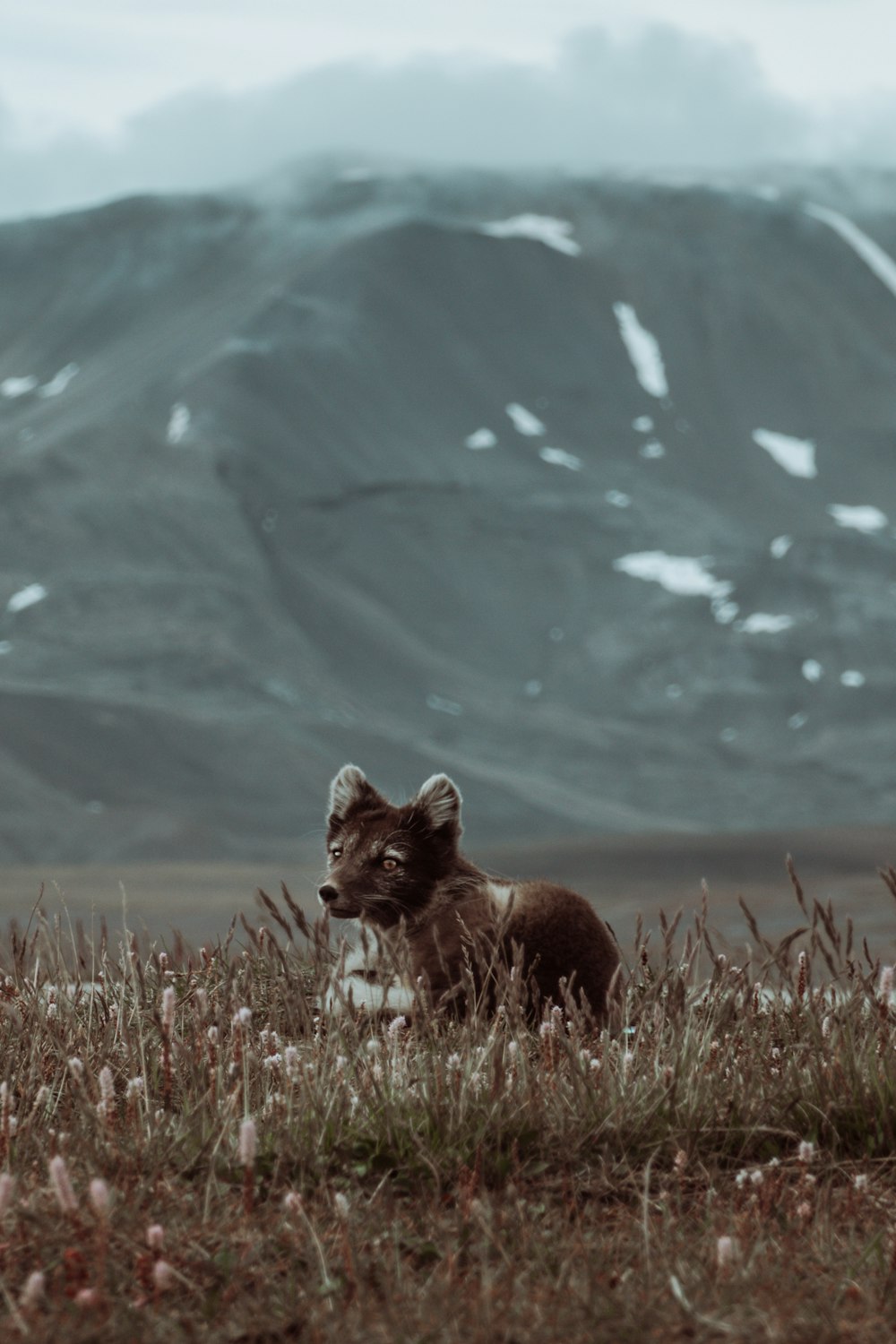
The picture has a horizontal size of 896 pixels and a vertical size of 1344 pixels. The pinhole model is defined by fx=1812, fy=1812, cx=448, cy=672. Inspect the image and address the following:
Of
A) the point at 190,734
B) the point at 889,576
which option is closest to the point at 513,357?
the point at 889,576

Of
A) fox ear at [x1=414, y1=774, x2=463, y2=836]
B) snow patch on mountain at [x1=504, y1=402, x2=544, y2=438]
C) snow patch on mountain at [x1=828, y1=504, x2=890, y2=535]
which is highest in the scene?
snow patch on mountain at [x1=504, y1=402, x2=544, y2=438]

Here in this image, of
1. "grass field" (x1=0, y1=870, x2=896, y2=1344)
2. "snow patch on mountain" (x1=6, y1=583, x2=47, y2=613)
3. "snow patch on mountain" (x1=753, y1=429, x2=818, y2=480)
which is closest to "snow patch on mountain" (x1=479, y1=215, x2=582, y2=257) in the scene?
"snow patch on mountain" (x1=753, y1=429, x2=818, y2=480)

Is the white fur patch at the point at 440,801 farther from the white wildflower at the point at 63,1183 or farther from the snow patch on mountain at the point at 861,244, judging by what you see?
the snow patch on mountain at the point at 861,244

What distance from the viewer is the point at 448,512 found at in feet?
270

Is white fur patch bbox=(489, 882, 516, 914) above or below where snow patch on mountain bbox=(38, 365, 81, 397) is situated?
below

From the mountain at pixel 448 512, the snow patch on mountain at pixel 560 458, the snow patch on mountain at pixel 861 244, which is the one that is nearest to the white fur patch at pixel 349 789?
the mountain at pixel 448 512

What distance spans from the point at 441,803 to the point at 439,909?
0.42 m

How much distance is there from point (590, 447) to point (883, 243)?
137 ft

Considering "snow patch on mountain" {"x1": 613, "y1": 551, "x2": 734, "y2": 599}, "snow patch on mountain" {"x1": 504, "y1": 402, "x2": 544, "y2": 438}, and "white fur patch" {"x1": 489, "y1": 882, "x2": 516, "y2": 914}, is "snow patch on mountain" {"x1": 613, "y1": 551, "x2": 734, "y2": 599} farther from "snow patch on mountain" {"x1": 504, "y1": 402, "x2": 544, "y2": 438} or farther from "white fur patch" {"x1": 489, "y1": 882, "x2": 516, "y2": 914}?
"white fur patch" {"x1": 489, "y1": 882, "x2": 516, "y2": 914}

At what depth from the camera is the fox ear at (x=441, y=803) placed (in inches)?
269

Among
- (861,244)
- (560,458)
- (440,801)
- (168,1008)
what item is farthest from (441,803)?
(861,244)

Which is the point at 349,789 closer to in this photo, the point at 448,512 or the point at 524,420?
the point at 448,512

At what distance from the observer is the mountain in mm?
61750

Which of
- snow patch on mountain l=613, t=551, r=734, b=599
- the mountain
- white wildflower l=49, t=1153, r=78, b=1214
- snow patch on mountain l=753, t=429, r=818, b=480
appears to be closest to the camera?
white wildflower l=49, t=1153, r=78, b=1214
